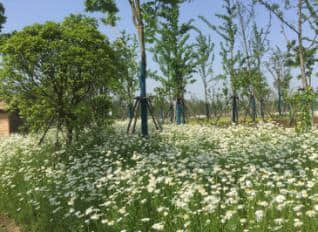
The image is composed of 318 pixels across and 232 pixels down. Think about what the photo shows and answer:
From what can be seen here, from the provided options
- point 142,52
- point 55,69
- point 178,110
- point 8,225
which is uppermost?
point 142,52

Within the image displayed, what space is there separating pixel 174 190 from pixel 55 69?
619 centimetres

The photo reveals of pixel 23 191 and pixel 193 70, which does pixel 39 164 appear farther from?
pixel 193 70

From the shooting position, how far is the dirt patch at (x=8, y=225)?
241 inches

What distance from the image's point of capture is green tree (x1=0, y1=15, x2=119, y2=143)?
9312 millimetres

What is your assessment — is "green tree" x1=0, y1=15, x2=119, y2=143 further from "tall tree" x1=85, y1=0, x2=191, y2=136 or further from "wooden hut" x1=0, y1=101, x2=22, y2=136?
"wooden hut" x1=0, y1=101, x2=22, y2=136

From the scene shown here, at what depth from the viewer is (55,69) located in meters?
9.65

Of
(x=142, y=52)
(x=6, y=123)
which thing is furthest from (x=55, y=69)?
(x=6, y=123)

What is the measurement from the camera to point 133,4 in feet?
42.6

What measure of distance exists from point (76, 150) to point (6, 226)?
403 cm

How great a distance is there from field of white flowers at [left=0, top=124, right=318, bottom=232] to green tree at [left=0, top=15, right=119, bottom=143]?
144 cm

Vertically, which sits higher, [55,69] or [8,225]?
[55,69]

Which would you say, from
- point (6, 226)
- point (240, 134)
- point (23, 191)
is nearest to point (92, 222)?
point (6, 226)

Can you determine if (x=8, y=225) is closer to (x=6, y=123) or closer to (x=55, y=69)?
(x=55, y=69)

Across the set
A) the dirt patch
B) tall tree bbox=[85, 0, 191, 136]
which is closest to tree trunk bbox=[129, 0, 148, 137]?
tall tree bbox=[85, 0, 191, 136]
